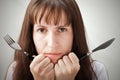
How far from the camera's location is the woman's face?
618mm

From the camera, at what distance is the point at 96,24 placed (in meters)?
0.75

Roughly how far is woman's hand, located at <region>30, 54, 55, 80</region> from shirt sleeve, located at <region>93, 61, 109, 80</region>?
8.8 inches

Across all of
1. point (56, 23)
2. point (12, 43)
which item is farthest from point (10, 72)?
point (56, 23)

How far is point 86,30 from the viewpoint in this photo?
0.75 meters

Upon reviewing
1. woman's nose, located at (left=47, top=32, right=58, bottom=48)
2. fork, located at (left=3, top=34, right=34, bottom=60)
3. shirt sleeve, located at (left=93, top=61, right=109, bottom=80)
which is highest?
fork, located at (left=3, top=34, right=34, bottom=60)

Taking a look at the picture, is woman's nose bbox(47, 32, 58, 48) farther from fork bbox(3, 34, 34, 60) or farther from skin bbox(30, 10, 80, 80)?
fork bbox(3, 34, 34, 60)

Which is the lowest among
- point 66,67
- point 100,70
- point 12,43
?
point 100,70

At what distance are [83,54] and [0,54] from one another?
295mm

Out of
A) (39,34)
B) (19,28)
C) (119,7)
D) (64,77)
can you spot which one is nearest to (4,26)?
(19,28)

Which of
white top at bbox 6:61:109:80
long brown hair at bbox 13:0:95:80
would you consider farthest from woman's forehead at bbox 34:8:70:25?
white top at bbox 6:61:109:80

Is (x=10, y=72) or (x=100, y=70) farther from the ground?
(x=10, y=72)

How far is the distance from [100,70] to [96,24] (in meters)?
0.17

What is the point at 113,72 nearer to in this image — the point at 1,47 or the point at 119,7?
the point at 119,7

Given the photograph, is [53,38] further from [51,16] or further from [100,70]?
[100,70]
